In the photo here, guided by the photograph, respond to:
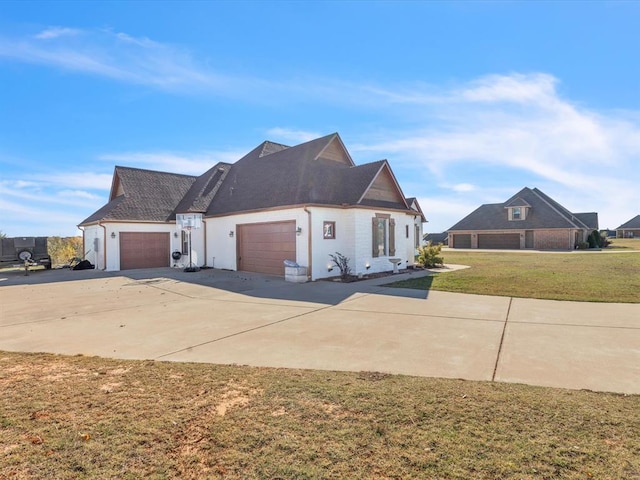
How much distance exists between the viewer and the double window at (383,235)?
50.3 feet

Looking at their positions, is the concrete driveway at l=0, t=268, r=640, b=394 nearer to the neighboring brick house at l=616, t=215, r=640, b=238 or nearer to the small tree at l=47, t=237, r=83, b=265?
the small tree at l=47, t=237, r=83, b=265

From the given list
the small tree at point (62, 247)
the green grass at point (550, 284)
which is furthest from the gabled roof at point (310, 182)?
the small tree at point (62, 247)

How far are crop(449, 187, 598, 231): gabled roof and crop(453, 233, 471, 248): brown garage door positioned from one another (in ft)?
3.46

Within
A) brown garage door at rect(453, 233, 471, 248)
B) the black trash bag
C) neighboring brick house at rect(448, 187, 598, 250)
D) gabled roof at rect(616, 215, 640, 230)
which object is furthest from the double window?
gabled roof at rect(616, 215, 640, 230)

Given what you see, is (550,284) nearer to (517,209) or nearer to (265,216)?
(265,216)

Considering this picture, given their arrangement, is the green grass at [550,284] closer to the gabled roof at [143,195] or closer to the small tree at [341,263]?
the small tree at [341,263]

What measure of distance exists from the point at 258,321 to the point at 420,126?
11.5m

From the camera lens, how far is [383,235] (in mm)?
15938

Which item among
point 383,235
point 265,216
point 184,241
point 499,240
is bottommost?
point 499,240

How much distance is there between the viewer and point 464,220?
43125 millimetres

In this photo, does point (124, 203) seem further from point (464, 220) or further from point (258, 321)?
point (464, 220)

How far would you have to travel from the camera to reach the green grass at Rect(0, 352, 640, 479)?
2.44m

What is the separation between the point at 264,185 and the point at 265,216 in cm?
239

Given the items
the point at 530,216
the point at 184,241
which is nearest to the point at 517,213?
→ the point at 530,216
